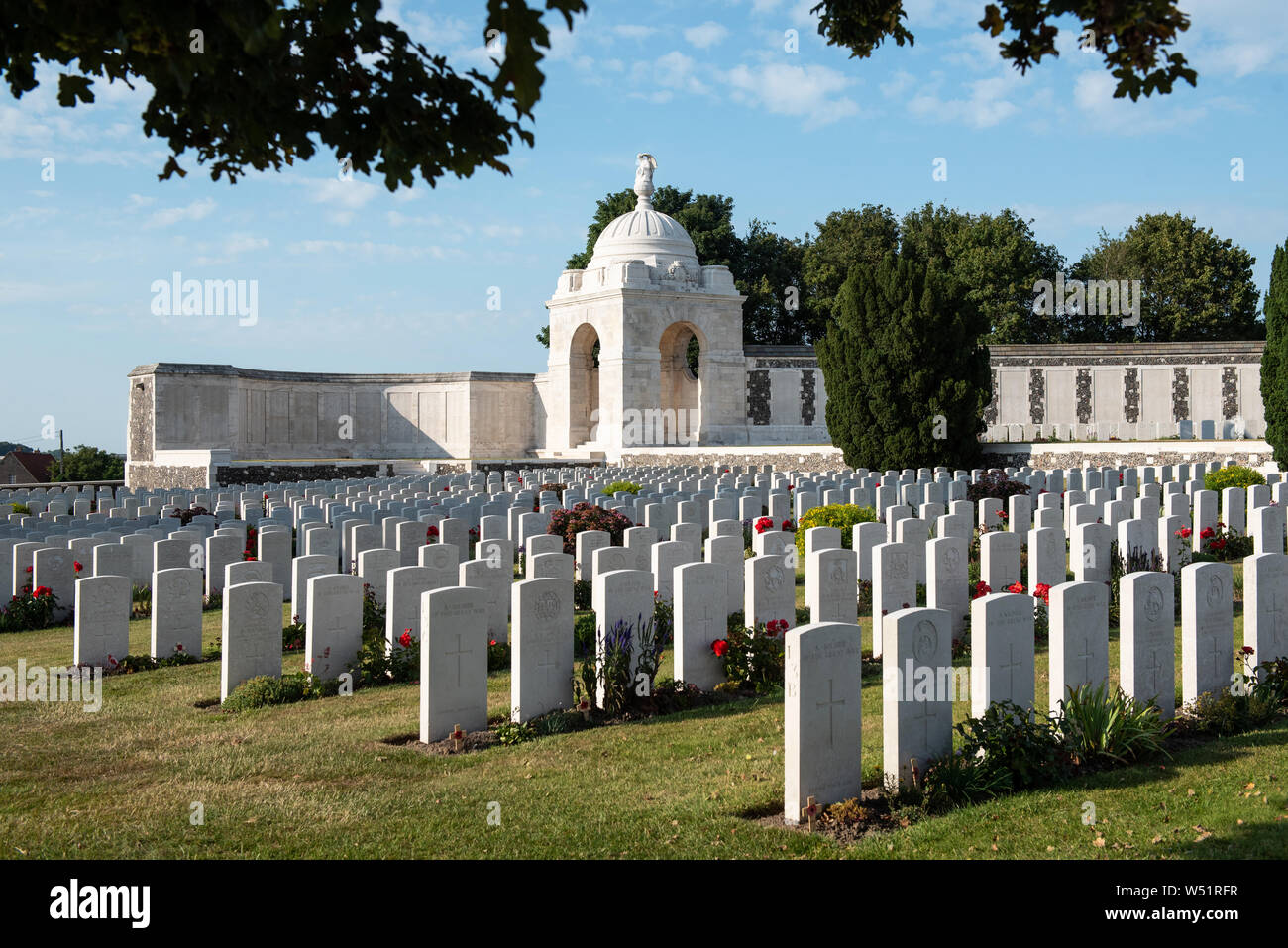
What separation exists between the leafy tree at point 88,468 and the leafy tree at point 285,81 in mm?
50174

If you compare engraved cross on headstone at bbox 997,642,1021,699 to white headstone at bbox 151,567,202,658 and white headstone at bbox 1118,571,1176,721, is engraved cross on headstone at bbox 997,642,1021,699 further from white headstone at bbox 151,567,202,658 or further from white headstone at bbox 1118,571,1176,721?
white headstone at bbox 151,567,202,658

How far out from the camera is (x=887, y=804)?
592 centimetres

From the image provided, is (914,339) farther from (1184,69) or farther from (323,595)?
(1184,69)

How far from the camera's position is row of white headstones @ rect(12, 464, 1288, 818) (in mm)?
7133

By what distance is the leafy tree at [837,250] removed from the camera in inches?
2105

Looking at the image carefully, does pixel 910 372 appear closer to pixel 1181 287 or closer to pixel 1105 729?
pixel 1105 729

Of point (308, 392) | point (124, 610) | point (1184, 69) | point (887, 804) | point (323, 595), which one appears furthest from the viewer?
point (308, 392)

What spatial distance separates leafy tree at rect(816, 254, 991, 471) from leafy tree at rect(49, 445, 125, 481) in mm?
35385

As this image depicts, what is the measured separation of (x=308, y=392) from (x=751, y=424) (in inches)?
742

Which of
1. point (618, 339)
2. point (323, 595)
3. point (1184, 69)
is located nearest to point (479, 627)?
point (323, 595)

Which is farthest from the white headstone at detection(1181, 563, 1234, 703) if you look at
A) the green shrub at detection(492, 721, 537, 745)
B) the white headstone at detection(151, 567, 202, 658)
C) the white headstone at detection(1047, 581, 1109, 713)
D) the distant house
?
the distant house

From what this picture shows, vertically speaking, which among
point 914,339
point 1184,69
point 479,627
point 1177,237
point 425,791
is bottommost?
point 425,791

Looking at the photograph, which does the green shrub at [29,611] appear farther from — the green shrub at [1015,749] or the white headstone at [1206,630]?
the white headstone at [1206,630]

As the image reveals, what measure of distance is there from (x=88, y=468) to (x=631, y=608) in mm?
48712
